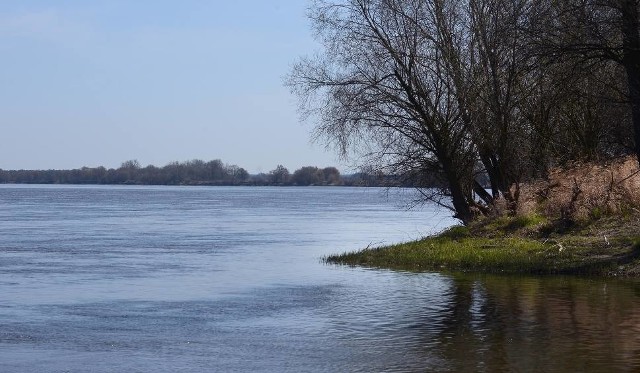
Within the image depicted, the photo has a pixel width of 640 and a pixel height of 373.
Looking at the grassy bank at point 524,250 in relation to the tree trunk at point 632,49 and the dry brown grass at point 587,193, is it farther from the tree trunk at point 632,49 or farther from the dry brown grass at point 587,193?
the tree trunk at point 632,49

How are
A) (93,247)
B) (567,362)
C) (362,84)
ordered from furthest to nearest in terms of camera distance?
(93,247) < (362,84) < (567,362)

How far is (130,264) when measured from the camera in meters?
29.2

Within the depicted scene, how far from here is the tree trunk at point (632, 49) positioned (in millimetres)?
22267

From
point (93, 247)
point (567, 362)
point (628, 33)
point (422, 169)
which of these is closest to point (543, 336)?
point (567, 362)

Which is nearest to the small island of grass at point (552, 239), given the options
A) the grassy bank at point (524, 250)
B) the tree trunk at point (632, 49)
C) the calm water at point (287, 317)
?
the grassy bank at point (524, 250)

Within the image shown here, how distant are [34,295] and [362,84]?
14533 mm

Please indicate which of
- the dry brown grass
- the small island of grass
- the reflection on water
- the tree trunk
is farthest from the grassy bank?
the tree trunk

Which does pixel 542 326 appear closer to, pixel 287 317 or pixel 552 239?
pixel 287 317

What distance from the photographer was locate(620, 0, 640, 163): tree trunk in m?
22.3

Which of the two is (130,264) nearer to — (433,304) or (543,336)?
(433,304)

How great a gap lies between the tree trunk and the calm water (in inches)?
178

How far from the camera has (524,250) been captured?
90.7 ft

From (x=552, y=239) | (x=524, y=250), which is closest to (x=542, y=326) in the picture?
(x=524, y=250)

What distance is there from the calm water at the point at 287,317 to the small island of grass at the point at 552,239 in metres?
1.54
